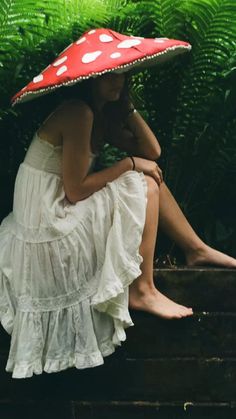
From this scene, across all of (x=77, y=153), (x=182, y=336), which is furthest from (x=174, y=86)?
(x=182, y=336)

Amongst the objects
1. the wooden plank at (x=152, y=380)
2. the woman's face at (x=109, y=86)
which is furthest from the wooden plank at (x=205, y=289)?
the woman's face at (x=109, y=86)

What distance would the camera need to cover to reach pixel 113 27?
11.7 ft

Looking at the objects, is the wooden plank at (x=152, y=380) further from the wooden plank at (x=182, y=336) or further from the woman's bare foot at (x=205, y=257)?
the woman's bare foot at (x=205, y=257)

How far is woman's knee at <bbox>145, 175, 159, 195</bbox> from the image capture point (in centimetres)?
310

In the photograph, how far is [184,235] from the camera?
11.4ft

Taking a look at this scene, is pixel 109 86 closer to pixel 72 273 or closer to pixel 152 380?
pixel 72 273

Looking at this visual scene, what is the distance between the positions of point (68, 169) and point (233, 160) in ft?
3.76

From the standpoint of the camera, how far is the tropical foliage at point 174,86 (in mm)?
3463

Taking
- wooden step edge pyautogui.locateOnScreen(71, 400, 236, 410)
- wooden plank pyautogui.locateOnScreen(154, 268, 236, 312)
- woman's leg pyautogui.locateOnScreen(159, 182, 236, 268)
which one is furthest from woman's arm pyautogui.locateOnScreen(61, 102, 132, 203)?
wooden step edge pyautogui.locateOnScreen(71, 400, 236, 410)

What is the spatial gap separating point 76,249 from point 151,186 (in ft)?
1.52

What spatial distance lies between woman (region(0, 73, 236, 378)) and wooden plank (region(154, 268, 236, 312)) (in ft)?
0.39

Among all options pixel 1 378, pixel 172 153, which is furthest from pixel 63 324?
pixel 172 153

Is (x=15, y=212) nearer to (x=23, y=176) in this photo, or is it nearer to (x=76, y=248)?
(x=23, y=176)

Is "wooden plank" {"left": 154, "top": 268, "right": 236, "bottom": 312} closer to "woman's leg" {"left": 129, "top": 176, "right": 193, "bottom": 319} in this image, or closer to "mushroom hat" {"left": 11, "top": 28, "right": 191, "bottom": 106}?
"woman's leg" {"left": 129, "top": 176, "right": 193, "bottom": 319}
